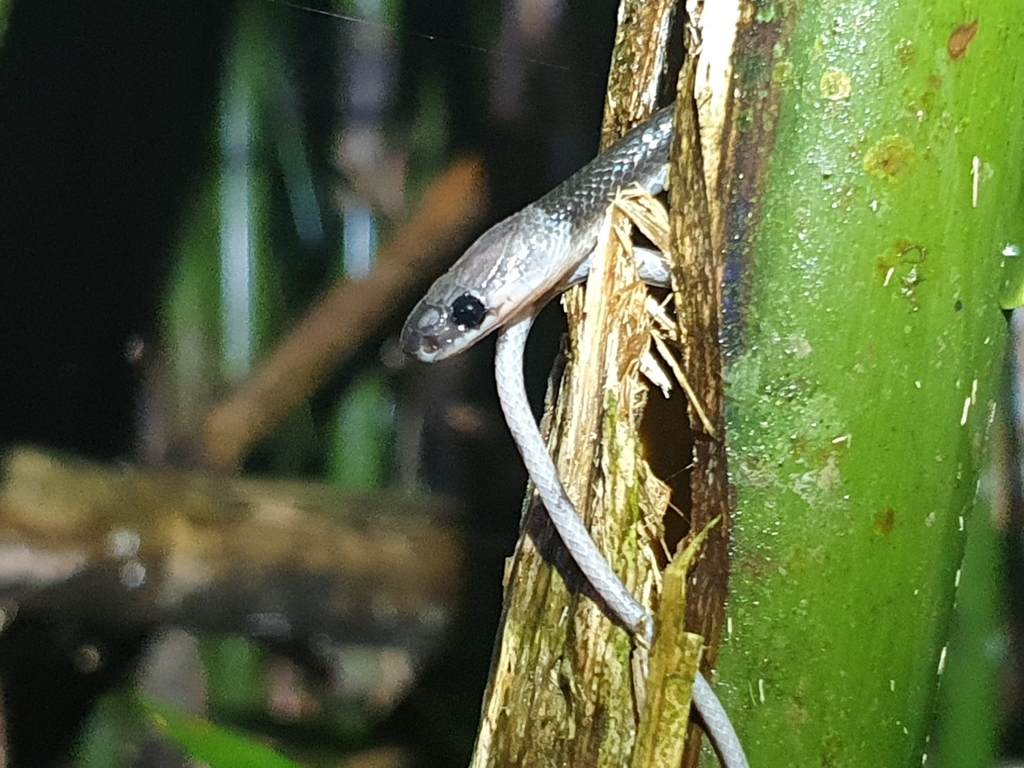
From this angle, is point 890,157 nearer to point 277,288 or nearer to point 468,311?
point 468,311

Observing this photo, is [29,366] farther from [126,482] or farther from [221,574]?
[221,574]

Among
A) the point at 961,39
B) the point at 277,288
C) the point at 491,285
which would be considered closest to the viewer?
the point at 961,39

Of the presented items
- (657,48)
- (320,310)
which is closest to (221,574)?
(320,310)

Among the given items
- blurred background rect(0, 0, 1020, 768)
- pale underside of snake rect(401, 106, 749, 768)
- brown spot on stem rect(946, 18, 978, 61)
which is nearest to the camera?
brown spot on stem rect(946, 18, 978, 61)

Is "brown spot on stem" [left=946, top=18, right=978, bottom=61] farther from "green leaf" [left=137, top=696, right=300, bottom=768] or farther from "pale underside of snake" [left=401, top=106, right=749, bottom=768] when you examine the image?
"green leaf" [left=137, top=696, right=300, bottom=768]

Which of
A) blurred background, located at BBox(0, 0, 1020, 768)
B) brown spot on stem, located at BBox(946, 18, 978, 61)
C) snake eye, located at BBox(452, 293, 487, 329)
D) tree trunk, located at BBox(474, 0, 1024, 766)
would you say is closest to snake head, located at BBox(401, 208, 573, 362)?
snake eye, located at BBox(452, 293, 487, 329)

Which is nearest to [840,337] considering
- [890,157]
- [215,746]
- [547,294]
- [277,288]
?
[890,157]
